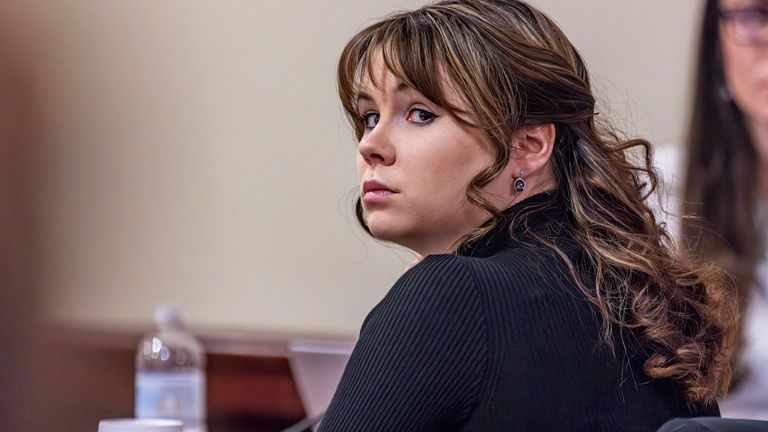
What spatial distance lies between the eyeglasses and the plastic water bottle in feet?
4.34

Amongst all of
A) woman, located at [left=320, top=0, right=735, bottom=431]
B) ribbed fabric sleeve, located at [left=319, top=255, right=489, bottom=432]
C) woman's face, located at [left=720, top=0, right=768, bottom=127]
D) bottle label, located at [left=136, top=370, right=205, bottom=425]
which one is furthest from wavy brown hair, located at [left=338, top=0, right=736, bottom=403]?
bottle label, located at [left=136, top=370, right=205, bottom=425]

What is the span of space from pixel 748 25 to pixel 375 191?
3.54 feet

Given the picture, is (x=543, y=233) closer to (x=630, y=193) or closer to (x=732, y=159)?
(x=630, y=193)

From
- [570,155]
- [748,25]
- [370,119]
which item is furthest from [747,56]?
[370,119]

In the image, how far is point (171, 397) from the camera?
83.4 inches

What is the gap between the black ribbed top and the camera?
3.08ft

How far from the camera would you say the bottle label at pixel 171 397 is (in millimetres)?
2033

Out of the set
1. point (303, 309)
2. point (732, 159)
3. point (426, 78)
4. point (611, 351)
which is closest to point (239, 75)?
point (303, 309)

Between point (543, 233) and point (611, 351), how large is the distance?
0.16 meters

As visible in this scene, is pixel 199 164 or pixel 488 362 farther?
pixel 199 164

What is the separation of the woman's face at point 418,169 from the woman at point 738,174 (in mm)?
857

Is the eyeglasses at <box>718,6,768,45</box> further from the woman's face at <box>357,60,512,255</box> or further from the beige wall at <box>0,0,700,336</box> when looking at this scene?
the woman's face at <box>357,60,512,255</box>

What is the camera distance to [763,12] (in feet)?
6.28

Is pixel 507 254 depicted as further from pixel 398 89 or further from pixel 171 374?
pixel 171 374
